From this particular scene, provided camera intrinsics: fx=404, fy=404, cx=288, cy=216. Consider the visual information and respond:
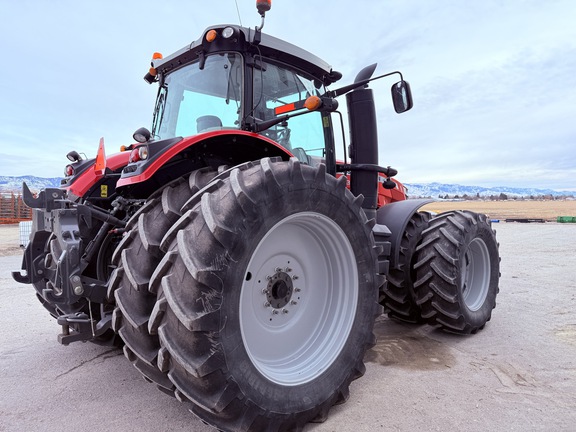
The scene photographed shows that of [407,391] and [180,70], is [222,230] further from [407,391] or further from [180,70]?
[180,70]

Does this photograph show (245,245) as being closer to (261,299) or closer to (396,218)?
(261,299)

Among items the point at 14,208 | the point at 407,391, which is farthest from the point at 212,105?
the point at 14,208

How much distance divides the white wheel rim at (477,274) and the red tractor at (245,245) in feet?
0.25

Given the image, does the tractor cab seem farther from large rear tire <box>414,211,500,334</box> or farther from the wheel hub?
large rear tire <box>414,211,500,334</box>

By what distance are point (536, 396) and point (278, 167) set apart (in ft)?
7.18

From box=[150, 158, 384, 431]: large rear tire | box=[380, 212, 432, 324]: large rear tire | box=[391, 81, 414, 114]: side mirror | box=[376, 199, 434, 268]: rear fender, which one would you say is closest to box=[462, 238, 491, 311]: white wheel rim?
box=[380, 212, 432, 324]: large rear tire

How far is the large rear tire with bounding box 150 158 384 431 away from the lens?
5.90 ft

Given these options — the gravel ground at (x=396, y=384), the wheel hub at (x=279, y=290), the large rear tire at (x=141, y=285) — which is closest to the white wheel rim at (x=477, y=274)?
the gravel ground at (x=396, y=384)

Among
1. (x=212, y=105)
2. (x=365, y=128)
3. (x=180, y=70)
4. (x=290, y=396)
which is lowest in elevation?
(x=290, y=396)

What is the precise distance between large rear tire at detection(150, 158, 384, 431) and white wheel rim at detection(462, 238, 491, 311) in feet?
6.28

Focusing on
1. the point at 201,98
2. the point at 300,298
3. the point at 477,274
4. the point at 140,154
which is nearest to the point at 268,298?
the point at 300,298

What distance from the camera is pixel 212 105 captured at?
3111mm

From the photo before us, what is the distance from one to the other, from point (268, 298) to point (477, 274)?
2.82 metres

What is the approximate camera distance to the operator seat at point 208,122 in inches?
120
